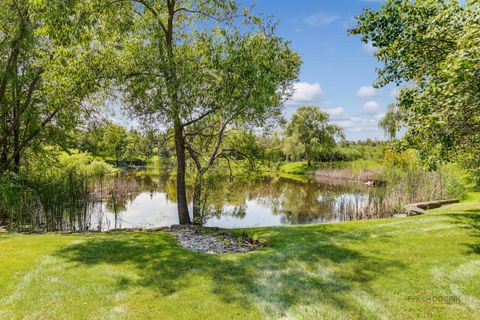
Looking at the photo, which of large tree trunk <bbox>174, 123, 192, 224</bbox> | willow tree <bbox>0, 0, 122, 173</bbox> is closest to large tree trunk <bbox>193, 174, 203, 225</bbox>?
large tree trunk <bbox>174, 123, 192, 224</bbox>

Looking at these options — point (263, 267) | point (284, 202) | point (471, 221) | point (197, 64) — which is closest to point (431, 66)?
point (471, 221)

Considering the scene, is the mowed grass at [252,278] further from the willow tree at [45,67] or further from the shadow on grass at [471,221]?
the willow tree at [45,67]

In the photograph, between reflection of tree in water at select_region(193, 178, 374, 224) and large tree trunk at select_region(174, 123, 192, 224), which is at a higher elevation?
large tree trunk at select_region(174, 123, 192, 224)

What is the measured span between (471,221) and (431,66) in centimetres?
429

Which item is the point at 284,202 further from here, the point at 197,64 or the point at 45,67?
the point at 45,67

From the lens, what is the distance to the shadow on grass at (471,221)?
20.2 feet

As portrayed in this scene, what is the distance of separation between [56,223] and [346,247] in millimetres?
9910

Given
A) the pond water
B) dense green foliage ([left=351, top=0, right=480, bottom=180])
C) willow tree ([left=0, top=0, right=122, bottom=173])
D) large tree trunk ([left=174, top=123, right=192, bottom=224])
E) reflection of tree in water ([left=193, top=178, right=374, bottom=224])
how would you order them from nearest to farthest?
dense green foliage ([left=351, top=0, right=480, bottom=180]) → willow tree ([left=0, top=0, right=122, bottom=173]) → large tree trunk ([left=174, top=123, right=192, bottom=224]) → reflection of tree in water ([left=193, top=178, right=374, bottom=224]) → the pond water

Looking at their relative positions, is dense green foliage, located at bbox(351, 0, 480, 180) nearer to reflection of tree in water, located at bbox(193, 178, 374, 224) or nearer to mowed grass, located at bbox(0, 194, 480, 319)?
mowed grass, located at bbox(0, 194, 480, 319)

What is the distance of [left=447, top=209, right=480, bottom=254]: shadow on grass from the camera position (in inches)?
242

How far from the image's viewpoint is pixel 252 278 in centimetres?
508

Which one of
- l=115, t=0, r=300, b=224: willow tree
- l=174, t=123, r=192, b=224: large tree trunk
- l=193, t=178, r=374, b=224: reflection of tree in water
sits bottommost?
l=193, t=178, r=374, b=224: reflection of tree in water

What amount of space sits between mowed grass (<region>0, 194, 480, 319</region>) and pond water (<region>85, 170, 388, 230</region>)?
5042 millimetres

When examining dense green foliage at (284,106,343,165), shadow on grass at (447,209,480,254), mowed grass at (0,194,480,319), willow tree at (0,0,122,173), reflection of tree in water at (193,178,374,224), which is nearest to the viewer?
mowed grass at (0,194,480,319)
